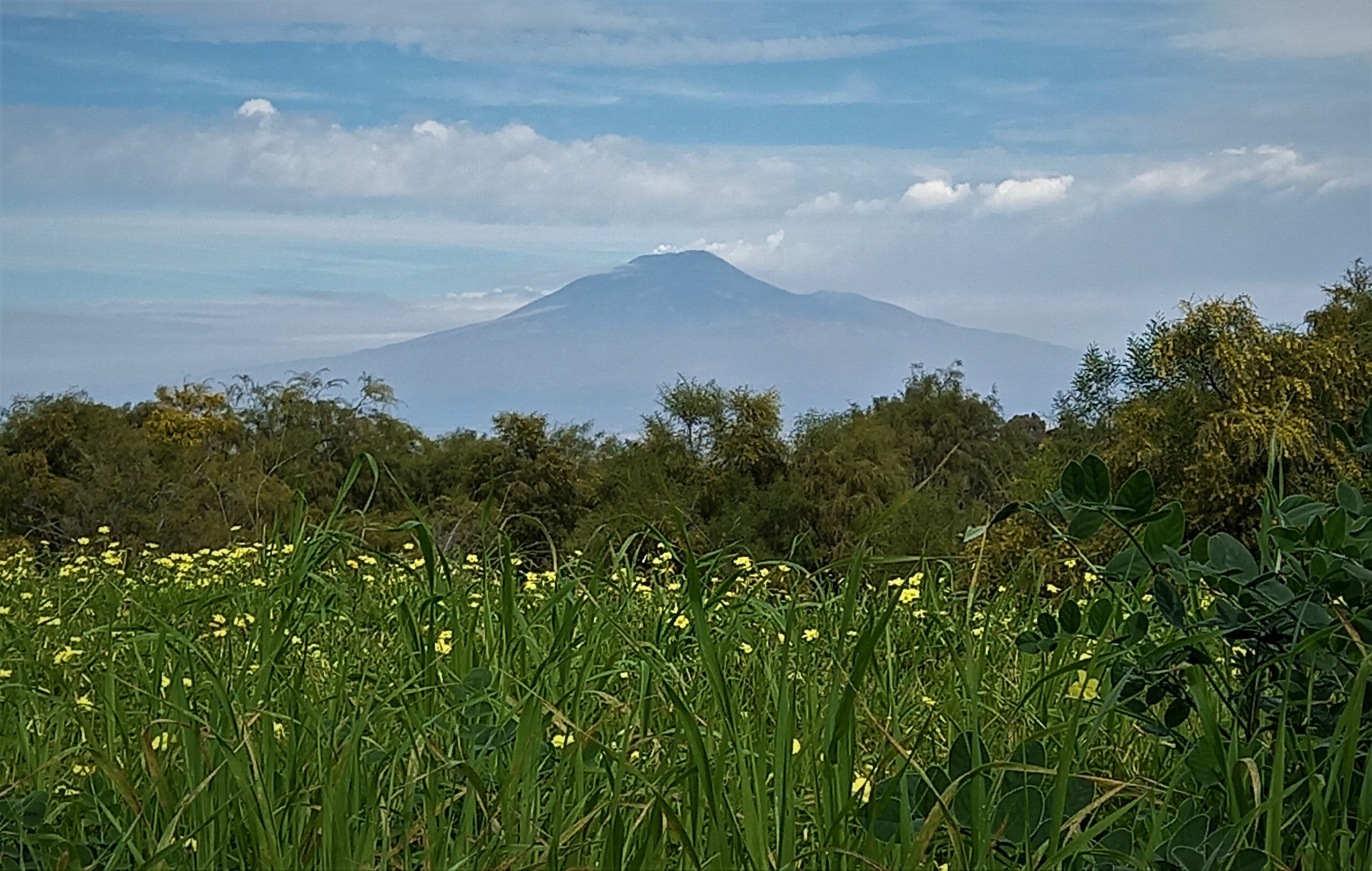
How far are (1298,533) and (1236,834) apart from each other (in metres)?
0.40

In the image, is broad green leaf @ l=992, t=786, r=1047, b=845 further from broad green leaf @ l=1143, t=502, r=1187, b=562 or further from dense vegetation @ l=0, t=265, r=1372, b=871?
broad green leaf @ l=1143, t=502, r=1187, b=562

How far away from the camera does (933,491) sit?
17.5 metres

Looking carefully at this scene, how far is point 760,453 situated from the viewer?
1596 centimetres

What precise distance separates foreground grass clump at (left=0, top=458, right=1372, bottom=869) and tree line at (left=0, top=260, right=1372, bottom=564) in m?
9.62

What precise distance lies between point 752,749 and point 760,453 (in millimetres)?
14366

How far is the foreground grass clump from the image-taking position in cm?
143

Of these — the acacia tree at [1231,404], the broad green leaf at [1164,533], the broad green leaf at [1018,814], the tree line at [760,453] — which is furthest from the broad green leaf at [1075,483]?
the acacia tree at [1231,404]

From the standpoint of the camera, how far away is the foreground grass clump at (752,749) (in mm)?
1428

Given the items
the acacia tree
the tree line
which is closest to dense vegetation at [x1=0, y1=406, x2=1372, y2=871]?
the tree line

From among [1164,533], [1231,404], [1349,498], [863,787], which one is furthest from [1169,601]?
[1231,404]

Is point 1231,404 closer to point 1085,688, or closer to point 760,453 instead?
point 760,453

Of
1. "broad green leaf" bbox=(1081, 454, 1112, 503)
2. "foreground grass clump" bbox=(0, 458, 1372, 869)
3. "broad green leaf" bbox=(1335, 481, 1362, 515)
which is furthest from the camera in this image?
"broad green leaf" bbox=(1335, 481, 1362, 515)

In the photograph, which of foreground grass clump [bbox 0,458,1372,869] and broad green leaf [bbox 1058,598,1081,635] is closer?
foreground grass clump [bbox 0,458,1372,869]

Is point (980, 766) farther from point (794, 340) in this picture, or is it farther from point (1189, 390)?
point (794, 340)
